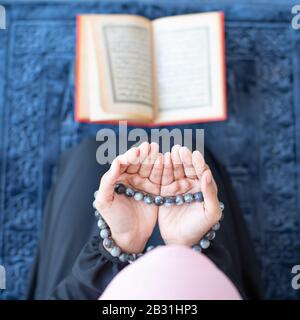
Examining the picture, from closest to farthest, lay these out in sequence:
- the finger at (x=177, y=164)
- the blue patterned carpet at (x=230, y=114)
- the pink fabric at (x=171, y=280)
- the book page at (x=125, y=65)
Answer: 1. the pink fabric at (x=171, y=280)
2. the finger at (x=177, y=164)
3. the book page at (x=125, y=65)
4. the blue patterned carpet at (x=230, y=114)

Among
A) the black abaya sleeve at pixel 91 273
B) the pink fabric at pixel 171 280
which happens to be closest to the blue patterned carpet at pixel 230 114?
the black abaya sleeve at pixel 91 273

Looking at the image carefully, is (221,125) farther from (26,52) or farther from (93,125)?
(26,52)

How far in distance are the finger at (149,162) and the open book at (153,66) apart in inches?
13.4

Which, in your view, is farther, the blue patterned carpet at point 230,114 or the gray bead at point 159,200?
the blue patterned carpet at point 230,114

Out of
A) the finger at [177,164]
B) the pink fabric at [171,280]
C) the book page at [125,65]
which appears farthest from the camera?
the book page at [125,65]

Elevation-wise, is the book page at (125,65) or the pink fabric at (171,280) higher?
the book page at (125,65)

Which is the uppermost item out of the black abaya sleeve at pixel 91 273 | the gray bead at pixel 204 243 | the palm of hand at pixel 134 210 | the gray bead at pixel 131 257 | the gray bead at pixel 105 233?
the palm of hand at pixel 134 210

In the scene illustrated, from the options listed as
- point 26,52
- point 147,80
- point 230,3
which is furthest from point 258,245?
point 26,52

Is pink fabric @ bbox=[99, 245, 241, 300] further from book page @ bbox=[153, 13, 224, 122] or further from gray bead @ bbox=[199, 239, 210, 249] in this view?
book page @ bbox=[153, 13, 224, 122]

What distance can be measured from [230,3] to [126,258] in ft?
2.11

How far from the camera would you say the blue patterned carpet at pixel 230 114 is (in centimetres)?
86

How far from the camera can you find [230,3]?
2.88ft

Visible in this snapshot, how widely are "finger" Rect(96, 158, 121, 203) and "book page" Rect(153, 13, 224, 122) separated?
1.30ft

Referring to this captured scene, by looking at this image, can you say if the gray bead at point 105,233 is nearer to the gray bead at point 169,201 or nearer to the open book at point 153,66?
the gray bead at point 169,201
